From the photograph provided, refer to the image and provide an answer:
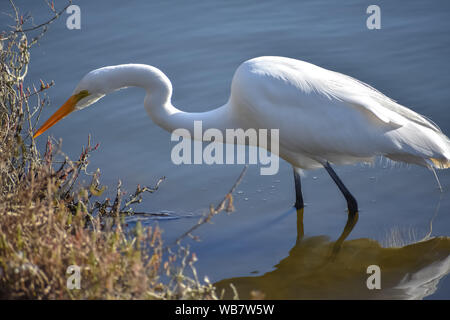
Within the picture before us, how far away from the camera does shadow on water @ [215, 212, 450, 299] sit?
3418 mm

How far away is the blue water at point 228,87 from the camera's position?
163 inches

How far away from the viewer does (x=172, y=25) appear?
703cm

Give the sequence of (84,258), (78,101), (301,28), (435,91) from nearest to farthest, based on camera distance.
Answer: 1. (84,258)
2. (78,101)
3. (435,91)
4. (301,28)

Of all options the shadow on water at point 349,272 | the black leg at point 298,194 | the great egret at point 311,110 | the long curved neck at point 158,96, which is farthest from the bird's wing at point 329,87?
the shadow on water at point 349,272

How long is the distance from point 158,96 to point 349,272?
65.3 inches

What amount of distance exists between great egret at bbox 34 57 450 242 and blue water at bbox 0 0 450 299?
19.6 inches

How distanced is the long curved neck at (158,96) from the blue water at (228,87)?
72cm

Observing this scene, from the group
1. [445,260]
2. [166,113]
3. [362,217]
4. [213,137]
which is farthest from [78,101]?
[445,260]

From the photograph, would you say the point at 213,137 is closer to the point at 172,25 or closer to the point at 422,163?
the point at 422,163

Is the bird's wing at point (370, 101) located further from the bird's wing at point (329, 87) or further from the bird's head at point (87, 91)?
the bird's head at point (87, 91)

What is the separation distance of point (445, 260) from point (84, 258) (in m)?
2.26

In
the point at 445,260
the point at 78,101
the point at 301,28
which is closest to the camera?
A: the point at 445,260

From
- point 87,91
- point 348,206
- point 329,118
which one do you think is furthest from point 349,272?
point 87,91

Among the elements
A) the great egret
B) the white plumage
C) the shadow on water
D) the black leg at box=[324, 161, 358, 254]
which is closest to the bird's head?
the great egret
